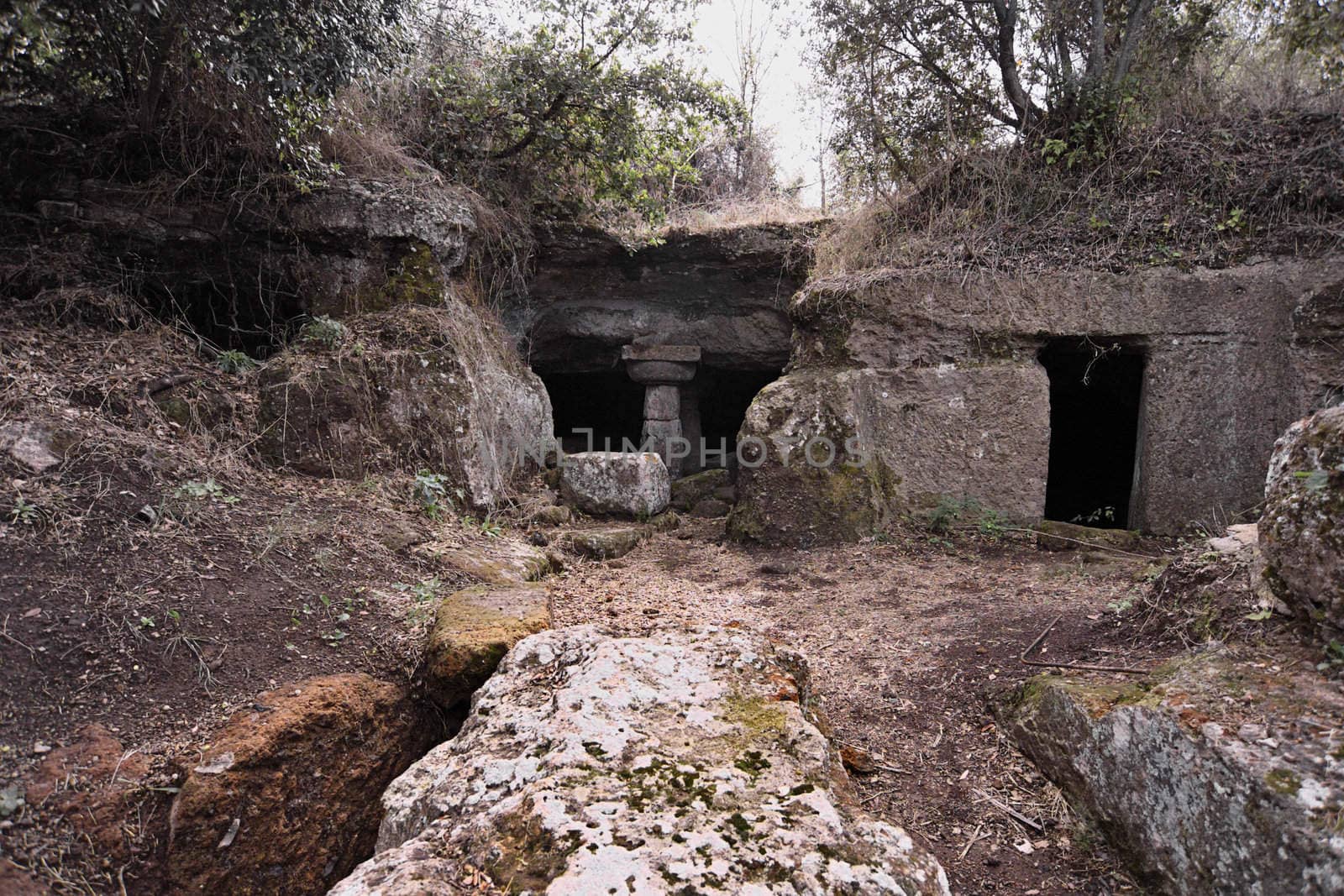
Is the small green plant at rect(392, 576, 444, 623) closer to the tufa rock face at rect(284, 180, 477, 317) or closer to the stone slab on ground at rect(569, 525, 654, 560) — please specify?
the stone slab on ground at rect(569, 525, 654, 560)

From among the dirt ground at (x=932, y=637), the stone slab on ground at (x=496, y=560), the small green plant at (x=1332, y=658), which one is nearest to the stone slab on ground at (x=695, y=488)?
the dirt ground at (x=932, y=637)

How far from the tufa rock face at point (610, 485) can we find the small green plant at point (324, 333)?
2154 mm

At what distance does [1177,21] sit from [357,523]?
7.68m

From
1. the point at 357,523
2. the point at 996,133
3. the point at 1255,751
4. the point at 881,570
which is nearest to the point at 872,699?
the point at 1255,751

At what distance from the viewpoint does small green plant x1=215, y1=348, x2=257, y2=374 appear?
15.7 feet

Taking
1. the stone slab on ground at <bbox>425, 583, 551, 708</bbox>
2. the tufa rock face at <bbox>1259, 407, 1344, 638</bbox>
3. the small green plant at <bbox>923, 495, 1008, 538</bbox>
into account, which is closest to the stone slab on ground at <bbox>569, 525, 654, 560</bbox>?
the stone slab on ground at <bbox>425, 583, 551, 708</bbox>

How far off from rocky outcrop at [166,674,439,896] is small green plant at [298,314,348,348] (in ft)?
10.00

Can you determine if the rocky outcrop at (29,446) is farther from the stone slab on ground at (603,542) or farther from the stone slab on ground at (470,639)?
the stone slab on ground at (603,542)

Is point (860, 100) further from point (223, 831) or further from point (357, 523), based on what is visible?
point (223, 831)

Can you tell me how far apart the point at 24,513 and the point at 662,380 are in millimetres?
6547

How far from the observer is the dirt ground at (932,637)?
2.14m

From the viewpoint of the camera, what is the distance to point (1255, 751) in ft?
5.48

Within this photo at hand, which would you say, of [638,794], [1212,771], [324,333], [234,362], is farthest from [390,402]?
[1212,771]

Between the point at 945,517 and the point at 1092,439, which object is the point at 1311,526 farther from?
the point at 1092,439
